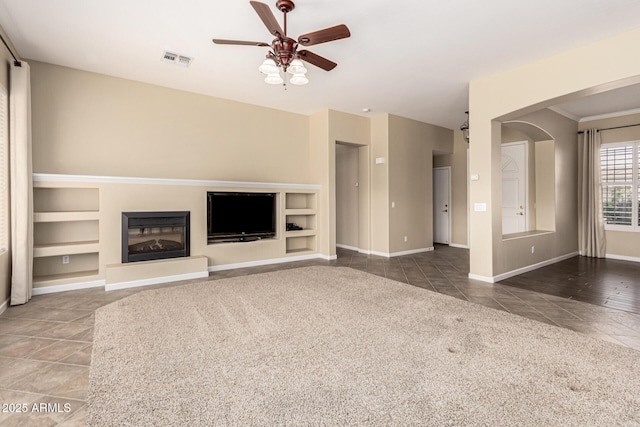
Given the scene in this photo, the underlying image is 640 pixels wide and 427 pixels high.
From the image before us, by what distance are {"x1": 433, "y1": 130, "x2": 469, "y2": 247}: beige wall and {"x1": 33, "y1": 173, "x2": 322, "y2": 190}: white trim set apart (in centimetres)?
385

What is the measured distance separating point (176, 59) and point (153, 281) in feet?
9.90

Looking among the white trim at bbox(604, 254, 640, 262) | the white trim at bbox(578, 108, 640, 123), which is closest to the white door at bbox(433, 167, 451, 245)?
the white trim at bbox(578, 108, 640, 123)

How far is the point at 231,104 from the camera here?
5.63 m

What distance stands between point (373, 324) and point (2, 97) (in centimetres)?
462

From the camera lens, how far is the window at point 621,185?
5.90 meters

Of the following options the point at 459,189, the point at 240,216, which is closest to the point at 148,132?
the point at 240,216

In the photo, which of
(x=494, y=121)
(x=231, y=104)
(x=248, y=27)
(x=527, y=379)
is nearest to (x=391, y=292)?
(x=527, y=379)

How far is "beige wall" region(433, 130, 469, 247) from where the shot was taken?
773 centimetres

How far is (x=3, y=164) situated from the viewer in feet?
11.1

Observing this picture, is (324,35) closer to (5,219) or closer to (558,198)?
(5,219)

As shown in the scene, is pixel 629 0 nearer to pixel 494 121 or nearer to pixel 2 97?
pixel 494 121

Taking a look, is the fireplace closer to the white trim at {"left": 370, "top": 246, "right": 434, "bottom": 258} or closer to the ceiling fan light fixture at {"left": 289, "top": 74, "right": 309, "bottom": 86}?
the ceiling fan light fixture at {"left": 289, "top": 74, "right": 309, "bottom": 86}

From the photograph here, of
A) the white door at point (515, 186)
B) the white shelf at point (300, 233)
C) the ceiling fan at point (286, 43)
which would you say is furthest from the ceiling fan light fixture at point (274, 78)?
the white door at point (515, 186)

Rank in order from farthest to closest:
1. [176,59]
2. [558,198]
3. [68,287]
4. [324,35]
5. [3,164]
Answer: [558,198]
[68,287]
[176,59]
[3,164]
[324,35]
